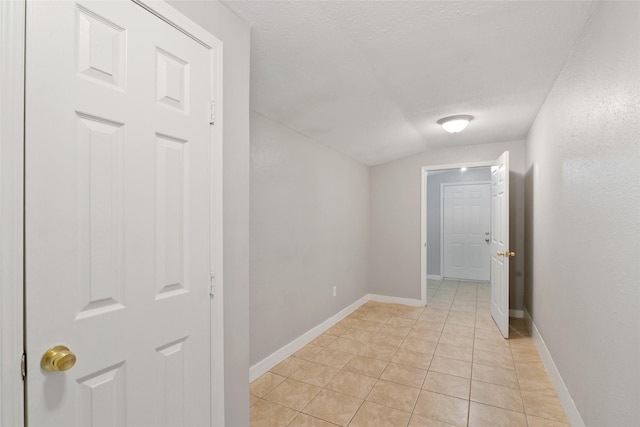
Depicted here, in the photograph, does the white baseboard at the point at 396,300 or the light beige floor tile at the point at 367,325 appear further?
the white baseboard at the point at 396,300

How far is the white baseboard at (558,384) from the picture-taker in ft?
6.19

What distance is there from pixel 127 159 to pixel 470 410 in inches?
99.1

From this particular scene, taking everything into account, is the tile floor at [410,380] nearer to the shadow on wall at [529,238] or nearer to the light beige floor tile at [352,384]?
the light beige floor tile at [352,384]

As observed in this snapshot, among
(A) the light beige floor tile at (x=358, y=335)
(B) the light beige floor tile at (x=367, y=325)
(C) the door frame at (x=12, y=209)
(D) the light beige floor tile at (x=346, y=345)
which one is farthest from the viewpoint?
(B) the light beige floor tile at (x=367, y=325)

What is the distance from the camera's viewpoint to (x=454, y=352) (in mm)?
3057

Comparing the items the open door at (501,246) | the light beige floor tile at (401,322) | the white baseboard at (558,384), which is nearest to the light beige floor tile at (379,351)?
the light beige floor tile at (401,322)

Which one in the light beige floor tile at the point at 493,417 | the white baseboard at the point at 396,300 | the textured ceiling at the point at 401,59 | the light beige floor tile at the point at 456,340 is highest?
the textured ceiling at the point at 401,59

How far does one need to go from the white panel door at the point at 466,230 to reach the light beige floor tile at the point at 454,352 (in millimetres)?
3627

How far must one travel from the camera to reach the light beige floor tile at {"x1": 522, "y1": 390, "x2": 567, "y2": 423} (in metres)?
2.08

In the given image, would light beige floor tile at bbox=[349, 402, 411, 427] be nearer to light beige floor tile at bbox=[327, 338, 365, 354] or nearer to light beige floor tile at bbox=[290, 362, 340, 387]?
light beige floor tile at bbox=[290, 362, 340, 387]

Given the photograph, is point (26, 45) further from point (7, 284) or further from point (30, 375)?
point (30, 375)

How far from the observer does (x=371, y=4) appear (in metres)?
1.53

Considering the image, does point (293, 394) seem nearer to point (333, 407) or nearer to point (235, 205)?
point (333, 407)

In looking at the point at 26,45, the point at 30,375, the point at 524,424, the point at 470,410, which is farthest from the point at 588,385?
the point at 26,45
